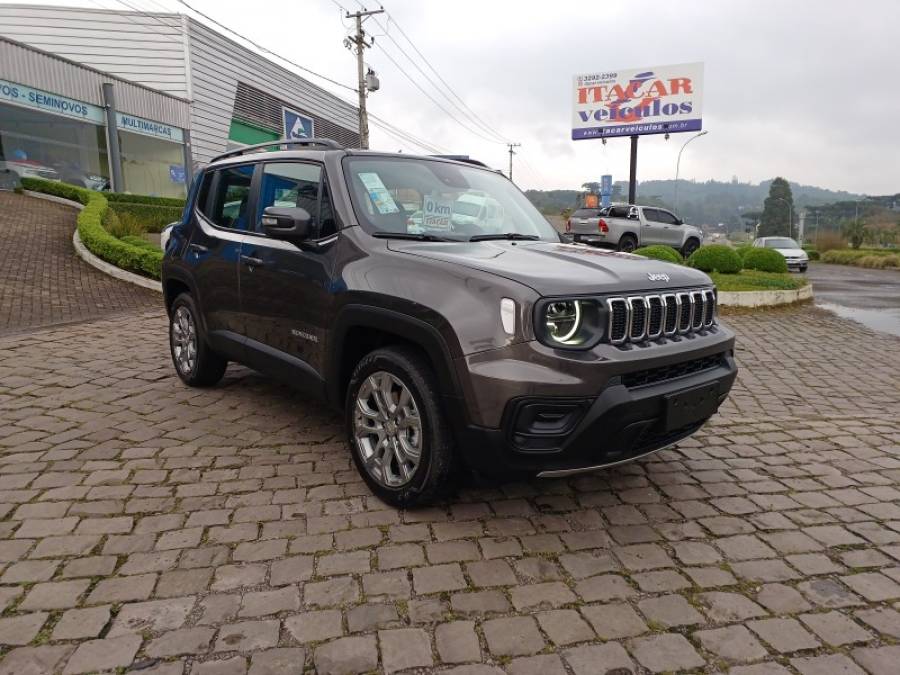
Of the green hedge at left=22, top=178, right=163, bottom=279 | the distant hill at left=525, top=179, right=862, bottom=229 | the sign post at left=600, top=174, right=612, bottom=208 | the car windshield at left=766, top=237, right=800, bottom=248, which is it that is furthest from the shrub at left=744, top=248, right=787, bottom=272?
the distant hill at left=525, top=179, right=862, bottom=229

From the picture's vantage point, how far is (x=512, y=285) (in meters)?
2.62

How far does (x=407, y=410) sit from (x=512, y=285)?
825mm

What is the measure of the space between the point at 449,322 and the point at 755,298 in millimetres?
9614

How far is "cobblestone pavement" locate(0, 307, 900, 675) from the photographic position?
2.18 meters

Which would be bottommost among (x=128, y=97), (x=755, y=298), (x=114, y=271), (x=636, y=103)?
(x=755, y=298)

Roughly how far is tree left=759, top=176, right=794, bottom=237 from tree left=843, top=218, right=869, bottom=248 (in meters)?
33.0

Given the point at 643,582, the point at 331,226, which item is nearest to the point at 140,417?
the point at 331,226

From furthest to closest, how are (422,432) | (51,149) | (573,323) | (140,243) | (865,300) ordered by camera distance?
1. (51,149)
2. (865,300)
3. (140,243)
4. (422,432)
5. (573,323)

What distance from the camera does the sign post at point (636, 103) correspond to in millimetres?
28281

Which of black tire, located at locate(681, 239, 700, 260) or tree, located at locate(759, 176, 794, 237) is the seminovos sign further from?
tree, located at locate(759, 176, 794, 237)

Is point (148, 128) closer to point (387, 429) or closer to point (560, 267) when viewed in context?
point (387, 429)

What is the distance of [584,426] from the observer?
8.39ft

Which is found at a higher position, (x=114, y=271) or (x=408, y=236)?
(x=408, y=236)

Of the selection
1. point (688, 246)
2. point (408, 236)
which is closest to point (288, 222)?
point (408, 236)
